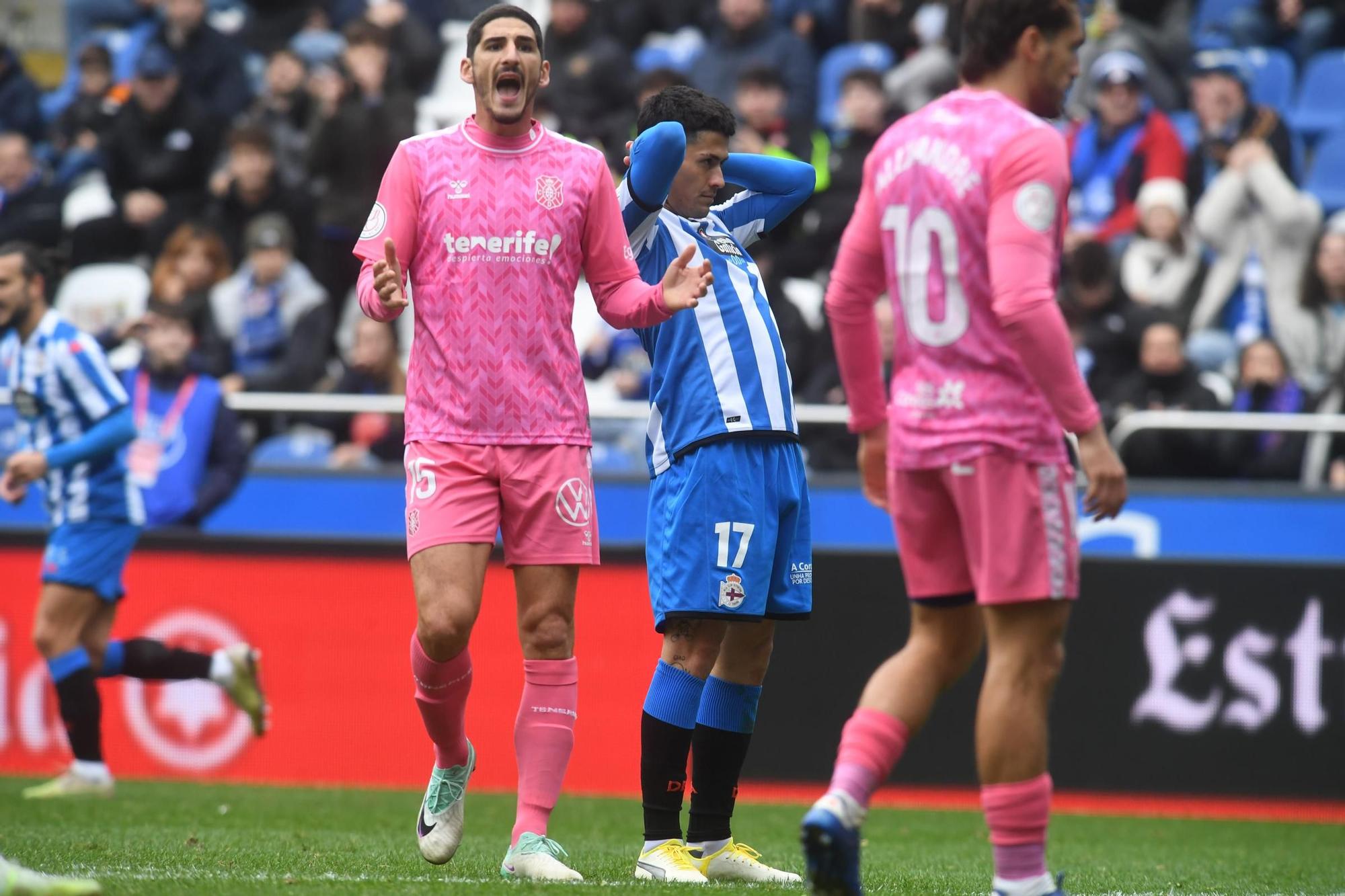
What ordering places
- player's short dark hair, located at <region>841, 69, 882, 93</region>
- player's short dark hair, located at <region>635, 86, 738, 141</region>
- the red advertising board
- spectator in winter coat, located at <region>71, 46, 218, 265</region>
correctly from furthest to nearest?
spectator in winter coat, located at <region>71, 46, 218, 265</region> → player's short dark hair, located at <region>841, 69, 882, 93</region> → the red advertising board → player's short dark hair, located at <region>635, 86, 738, 141</region>

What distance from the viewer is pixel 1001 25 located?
4.34 meters

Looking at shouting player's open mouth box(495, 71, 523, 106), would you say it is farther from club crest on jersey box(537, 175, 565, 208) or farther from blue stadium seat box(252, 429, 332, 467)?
blue stadium seat box(252, 429, 332, 467)

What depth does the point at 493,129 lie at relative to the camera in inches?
220

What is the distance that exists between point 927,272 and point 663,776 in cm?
212

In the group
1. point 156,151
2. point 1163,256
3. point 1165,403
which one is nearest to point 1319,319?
point 1163,256

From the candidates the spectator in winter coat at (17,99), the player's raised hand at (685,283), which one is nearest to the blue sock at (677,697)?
the player's raised hand at (685,283)

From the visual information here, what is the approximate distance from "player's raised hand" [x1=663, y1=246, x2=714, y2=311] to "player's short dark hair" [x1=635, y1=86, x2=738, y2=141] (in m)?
0.69

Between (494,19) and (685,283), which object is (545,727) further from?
(494,19)

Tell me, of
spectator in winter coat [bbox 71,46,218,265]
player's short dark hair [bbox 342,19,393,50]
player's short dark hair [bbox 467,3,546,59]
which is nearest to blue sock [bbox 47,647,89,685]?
player's short dark hair [bbox 467,3,546,59]

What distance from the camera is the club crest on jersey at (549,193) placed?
555 cm

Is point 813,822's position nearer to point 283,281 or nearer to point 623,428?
point 623,428

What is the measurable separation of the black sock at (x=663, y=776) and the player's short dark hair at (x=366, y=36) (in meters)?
9.93

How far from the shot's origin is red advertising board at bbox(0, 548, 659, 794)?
9.84m

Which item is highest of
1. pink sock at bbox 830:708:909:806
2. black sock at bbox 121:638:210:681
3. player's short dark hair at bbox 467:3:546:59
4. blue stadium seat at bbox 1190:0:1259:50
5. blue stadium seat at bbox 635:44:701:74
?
blue stadium seat at bbox 1190:0:1259:50
